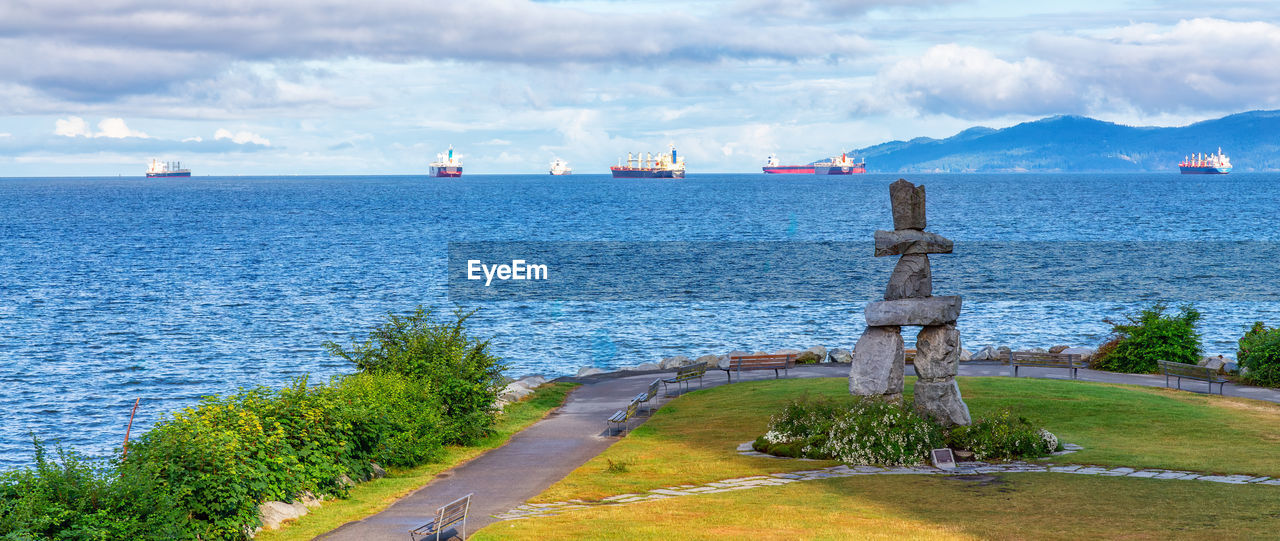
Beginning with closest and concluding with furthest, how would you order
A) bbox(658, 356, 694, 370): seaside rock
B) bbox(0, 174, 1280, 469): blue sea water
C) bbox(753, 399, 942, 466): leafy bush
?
bbox(753, 399, 942, 466): leafy bush
bbox(658, 356, 694, 370): seaside rock
bbox(0, 174, 1280, 469): blue sea water

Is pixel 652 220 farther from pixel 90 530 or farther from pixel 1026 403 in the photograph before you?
pixel 90 530

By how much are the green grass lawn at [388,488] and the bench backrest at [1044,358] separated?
625 inches

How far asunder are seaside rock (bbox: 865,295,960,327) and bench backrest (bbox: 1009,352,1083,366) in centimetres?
1355

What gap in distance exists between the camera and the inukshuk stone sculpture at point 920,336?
23.5m

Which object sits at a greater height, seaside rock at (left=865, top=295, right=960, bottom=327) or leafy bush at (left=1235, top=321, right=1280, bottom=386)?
seaside rock at (left=865, top=295, right=960, bottom=327)

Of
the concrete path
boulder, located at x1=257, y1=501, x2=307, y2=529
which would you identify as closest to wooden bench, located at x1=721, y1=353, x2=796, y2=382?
the concrete path

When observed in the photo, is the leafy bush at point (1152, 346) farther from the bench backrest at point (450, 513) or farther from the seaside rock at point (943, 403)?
the bench backrest at point (450, 513)

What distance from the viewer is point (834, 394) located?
30.5m

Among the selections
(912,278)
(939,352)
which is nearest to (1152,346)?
(939,352)

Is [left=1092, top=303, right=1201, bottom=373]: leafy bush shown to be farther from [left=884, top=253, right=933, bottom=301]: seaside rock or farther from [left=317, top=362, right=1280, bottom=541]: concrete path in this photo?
[left=884, top=253, right=933, bottom=301]: seaside rock

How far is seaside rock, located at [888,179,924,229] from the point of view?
23.9 m

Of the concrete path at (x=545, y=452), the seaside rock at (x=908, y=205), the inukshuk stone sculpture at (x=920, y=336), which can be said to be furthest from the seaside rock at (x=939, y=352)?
the concrete path at (x=545, y=452)

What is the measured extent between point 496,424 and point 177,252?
273 ft

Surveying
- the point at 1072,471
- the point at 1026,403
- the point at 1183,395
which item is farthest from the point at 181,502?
the point at 1183,395
